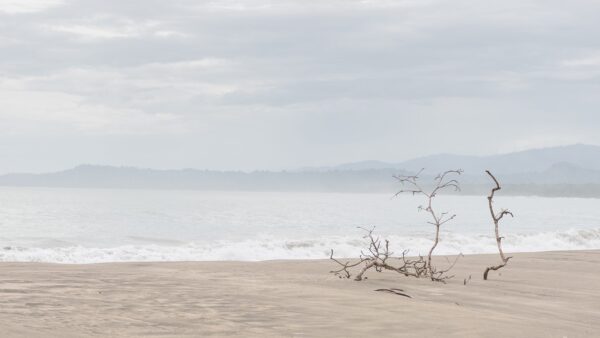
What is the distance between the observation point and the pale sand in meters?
6.39

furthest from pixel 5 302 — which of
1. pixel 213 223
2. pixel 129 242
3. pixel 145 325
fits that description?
pixel 213 223

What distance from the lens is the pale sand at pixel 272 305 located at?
6.39 metres

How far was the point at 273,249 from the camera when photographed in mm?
23266

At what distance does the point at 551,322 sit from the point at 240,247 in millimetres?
16124

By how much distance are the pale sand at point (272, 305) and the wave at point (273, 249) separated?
859 cm

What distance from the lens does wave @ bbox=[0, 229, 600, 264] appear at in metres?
20.5

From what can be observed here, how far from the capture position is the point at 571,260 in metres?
18.0

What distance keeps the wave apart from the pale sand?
8587 millimetres

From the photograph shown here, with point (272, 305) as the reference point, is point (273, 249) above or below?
above

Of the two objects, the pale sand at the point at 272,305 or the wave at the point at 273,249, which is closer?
the pale sand at the point at 272,305

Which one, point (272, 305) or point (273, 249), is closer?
point (272, 305)

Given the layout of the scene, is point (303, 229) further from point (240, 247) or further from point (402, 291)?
point (402, 291)

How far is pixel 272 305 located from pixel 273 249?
1565 centimetres

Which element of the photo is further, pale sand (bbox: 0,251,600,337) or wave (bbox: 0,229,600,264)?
wave (bbox: 0,229,600,264)
